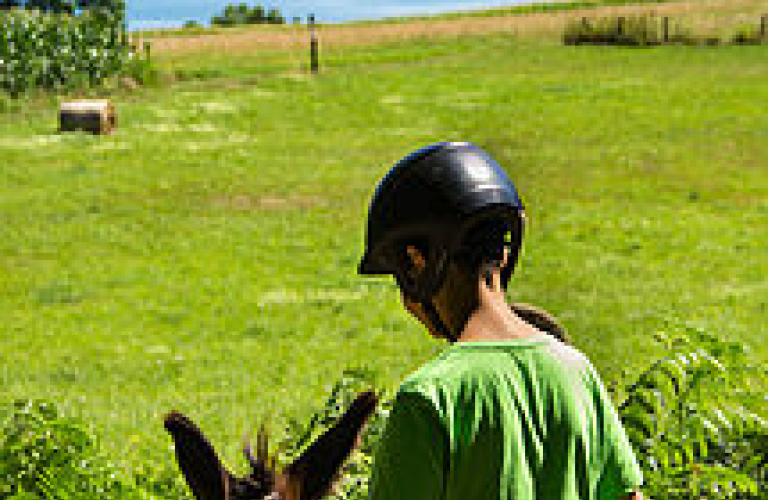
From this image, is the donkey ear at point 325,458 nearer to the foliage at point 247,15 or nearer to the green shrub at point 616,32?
the green shrub at point 616,32

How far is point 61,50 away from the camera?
3155 cm

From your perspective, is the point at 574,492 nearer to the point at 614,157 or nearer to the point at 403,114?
the point at 614,157

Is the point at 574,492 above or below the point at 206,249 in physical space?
above

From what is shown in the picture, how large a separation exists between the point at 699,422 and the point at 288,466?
2399 millimetres

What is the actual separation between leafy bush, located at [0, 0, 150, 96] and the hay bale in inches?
264

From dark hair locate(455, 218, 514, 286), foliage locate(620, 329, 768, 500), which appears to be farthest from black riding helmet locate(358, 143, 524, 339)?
foliage locate(620, 329, 768, 500)

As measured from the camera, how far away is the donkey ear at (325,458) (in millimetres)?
2471

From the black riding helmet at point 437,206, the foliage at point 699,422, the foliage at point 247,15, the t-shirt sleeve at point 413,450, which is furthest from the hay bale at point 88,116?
the foliage at point 247,15

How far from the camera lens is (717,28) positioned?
4116cm

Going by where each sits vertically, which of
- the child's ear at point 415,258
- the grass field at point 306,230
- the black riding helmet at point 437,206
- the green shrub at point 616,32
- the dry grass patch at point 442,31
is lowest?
the grass field at point 306,230

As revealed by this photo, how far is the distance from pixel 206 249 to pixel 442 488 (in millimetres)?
12876

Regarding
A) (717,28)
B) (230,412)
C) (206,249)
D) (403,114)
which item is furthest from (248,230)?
(717,28)

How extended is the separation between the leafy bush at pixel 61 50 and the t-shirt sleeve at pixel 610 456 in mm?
29927

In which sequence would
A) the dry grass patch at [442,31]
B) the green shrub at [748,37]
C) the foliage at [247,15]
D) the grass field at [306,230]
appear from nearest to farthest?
the grass field at [306,230] → the green shrub at [748,37] → the dry grass patch at [442,31] → the foliage at [247,15]
